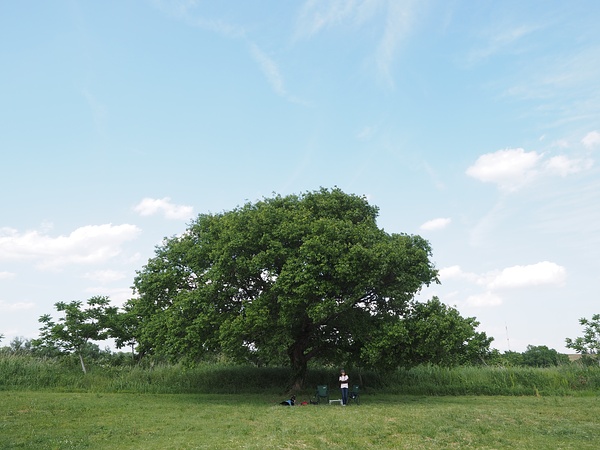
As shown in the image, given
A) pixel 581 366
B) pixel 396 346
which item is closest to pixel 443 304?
pixel 396 346

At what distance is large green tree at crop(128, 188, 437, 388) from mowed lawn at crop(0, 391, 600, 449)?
11.6ft

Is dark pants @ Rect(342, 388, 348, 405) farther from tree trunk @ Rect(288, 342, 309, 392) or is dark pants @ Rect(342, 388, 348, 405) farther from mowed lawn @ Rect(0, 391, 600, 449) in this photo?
tree trunk @ Rect(288, 342, 309, 392)

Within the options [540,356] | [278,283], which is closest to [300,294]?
[278,283]

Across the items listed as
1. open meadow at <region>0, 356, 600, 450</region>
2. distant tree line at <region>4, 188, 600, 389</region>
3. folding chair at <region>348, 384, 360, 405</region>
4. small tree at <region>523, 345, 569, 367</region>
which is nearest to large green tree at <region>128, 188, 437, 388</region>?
distant tree line at <region>4, 188, 600, 389</region>

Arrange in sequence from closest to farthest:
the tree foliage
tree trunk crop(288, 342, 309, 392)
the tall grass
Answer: the tree foliage → tree trunk crop(288, 342, 309, 392) → the tall grass

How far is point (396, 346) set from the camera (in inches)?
955

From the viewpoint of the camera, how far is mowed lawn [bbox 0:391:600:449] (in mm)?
13133

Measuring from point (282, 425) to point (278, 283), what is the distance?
26.9 ft

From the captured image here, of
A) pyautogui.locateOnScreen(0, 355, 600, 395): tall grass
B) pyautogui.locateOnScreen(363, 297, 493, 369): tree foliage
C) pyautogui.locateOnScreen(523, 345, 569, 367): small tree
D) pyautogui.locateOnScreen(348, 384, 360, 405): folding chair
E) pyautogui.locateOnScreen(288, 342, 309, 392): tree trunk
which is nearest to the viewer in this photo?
pyautogui.locateOnScreen(363, 297, 493, 369): tree foliage

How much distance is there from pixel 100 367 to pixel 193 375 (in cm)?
720

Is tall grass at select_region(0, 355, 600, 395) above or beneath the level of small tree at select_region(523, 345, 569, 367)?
beneath

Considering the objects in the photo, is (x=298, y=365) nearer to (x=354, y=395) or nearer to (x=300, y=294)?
(x=354, y=395)

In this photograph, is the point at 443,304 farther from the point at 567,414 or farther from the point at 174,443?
the point at 174,443

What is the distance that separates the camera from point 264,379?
1271 inches
